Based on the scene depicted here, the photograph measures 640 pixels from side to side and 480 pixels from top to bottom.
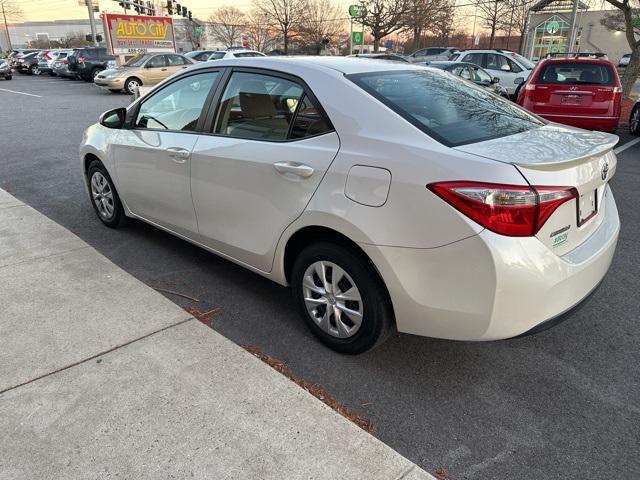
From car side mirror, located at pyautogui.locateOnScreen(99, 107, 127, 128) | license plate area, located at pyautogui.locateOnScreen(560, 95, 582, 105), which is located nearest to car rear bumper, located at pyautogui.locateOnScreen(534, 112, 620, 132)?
license plate area, located at pyautogui.locateOnScreen(560, 95, 582, 105)

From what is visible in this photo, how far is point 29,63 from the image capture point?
37.0 metres

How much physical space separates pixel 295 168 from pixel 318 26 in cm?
5431

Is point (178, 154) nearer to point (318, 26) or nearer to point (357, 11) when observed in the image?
point (357, 11)

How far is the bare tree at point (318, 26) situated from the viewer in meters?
50.9

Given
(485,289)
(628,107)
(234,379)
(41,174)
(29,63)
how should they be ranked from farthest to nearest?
(29,63), (628,107), (41,174), (234,379), (485,289)

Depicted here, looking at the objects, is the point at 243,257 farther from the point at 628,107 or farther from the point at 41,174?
the point at 628,107

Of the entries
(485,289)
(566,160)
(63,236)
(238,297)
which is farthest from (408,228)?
(63,236)

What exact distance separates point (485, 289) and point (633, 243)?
10.6ft

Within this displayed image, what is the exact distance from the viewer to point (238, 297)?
12.3 ft

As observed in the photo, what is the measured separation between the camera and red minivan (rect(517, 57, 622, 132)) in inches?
355

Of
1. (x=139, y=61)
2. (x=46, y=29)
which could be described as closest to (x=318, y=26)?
(x=139, y=61)

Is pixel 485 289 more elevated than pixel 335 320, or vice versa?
pixel 485 289

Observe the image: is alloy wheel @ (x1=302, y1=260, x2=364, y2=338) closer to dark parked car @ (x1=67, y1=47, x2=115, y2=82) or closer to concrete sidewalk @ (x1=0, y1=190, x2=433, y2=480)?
concrete sidewalk @ (x1=0, y1=190, x2=433, y2=480)

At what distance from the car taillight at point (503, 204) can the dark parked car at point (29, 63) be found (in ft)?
138
